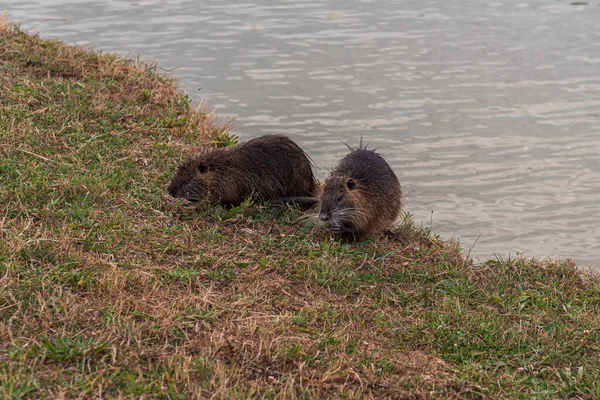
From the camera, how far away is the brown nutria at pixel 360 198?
18.4ft

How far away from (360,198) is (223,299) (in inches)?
65.5

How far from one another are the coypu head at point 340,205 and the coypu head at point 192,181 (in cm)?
87

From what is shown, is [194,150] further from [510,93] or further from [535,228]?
[510,93]

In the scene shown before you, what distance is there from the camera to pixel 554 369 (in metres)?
4.18

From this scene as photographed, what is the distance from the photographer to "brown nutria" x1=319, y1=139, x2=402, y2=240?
5.62 m

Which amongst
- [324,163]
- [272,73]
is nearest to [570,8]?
[272,73]

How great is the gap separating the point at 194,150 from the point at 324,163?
6.34ft

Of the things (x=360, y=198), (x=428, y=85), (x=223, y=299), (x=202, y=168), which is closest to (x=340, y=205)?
(x=360, y=198)

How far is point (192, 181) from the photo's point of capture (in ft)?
19.2

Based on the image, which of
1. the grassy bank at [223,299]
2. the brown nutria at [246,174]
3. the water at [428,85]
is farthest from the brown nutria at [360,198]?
the water at [428,85]

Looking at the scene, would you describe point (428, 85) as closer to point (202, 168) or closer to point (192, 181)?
point (202, 168)

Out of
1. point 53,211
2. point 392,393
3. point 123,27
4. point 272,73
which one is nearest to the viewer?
point 392,393

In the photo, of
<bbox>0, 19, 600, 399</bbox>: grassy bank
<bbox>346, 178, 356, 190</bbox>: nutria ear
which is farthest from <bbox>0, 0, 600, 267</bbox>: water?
<bbox>0, 19, 600, 399</bbox>: grassy bank

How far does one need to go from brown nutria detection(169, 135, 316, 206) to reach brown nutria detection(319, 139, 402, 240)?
1.14 ft
